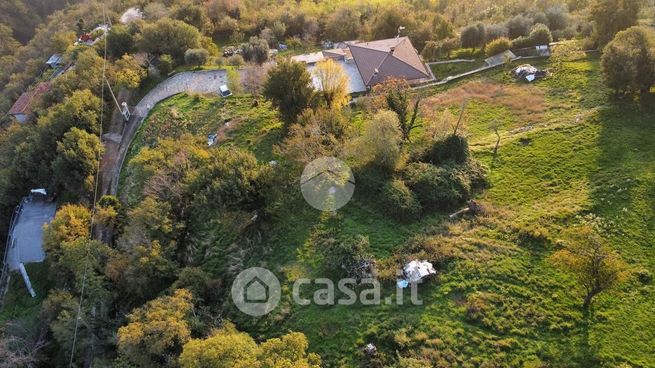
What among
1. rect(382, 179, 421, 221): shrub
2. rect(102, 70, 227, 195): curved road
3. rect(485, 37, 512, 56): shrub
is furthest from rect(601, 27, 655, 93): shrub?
rect(102, 70, 227, 195): curved road

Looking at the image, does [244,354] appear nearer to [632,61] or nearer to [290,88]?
[290,88]

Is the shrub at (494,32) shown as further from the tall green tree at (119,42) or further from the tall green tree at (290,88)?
the tall green tree at (119,42)

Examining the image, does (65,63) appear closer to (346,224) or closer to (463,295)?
(346,224)

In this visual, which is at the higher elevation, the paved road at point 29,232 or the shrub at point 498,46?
the shrub at point 498,46

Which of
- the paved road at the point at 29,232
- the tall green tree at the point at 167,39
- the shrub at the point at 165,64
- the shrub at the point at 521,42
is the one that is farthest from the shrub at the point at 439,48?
the paved road at the point at 29,232

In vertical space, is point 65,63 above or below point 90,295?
above

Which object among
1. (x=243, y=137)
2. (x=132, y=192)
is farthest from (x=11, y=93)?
(x=243, y=137)

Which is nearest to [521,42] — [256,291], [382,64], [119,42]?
[382,64]
